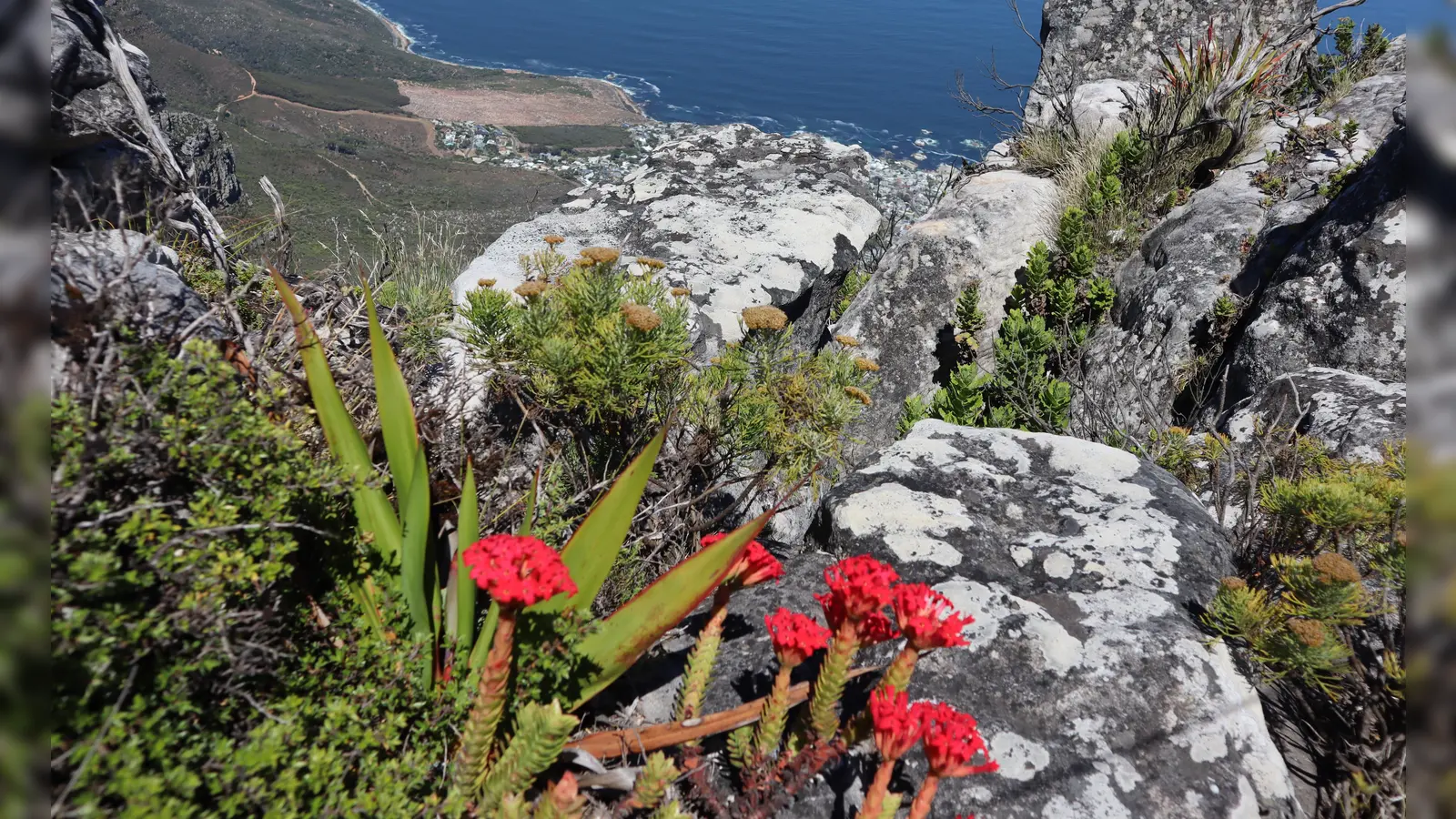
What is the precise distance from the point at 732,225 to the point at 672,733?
3.95m

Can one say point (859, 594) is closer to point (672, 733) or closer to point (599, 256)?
point (672, 733)

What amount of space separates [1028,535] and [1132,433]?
2446 millimetres

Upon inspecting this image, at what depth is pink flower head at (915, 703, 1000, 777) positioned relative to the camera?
149cm

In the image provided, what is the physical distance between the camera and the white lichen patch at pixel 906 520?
2.66 meters

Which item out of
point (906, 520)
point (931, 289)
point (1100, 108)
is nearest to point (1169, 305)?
point (931, 289)

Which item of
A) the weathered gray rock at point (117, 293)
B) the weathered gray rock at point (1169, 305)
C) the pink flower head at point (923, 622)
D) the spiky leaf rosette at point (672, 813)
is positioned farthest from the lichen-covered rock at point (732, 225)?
the spiky leaf rosette at point (672, 813)

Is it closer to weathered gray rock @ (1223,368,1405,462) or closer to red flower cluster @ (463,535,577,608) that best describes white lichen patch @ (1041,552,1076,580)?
weathered gray rock @ (1223,368,1405,462)

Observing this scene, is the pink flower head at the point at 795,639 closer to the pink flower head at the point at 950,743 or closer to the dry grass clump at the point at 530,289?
the pink flower head at the point at 950,743

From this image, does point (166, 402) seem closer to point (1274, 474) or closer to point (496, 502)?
point (496, 502)

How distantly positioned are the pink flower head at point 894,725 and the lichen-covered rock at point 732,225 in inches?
112

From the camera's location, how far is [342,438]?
204 centimetres

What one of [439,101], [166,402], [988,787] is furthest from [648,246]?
[439,101]

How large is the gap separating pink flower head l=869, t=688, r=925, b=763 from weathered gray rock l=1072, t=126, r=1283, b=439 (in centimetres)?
374
